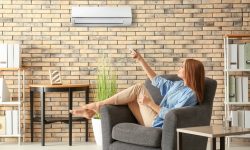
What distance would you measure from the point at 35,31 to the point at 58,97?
94cm

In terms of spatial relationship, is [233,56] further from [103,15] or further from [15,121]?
[15,121]

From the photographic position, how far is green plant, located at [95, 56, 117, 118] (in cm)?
685

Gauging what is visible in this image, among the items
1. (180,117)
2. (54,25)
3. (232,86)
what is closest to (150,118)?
(180,117)

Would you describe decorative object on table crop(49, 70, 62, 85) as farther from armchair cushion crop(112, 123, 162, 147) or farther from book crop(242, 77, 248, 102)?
book crop(242, 77, 248, 102)

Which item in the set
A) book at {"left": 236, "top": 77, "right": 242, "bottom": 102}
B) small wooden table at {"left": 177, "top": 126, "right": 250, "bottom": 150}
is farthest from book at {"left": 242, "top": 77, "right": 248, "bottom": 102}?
small wooden table at {"left": 177, "top": 126, "right": 250, "bottom": 150}

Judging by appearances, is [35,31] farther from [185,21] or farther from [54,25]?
[185,21]

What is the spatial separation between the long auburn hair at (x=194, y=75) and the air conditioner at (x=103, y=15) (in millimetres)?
2547

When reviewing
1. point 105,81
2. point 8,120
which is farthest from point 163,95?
point 8,120

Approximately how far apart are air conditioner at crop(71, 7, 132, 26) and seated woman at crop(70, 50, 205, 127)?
6.09 ft

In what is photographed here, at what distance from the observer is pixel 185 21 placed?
718 cm

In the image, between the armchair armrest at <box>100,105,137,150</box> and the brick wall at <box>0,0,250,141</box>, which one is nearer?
the armchair armrest at <box>100,105,137,150</box>

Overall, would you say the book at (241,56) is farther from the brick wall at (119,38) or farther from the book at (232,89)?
the brick wall at (119,38)

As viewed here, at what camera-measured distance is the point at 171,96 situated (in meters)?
4.96

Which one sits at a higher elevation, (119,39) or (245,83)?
(119,39)
